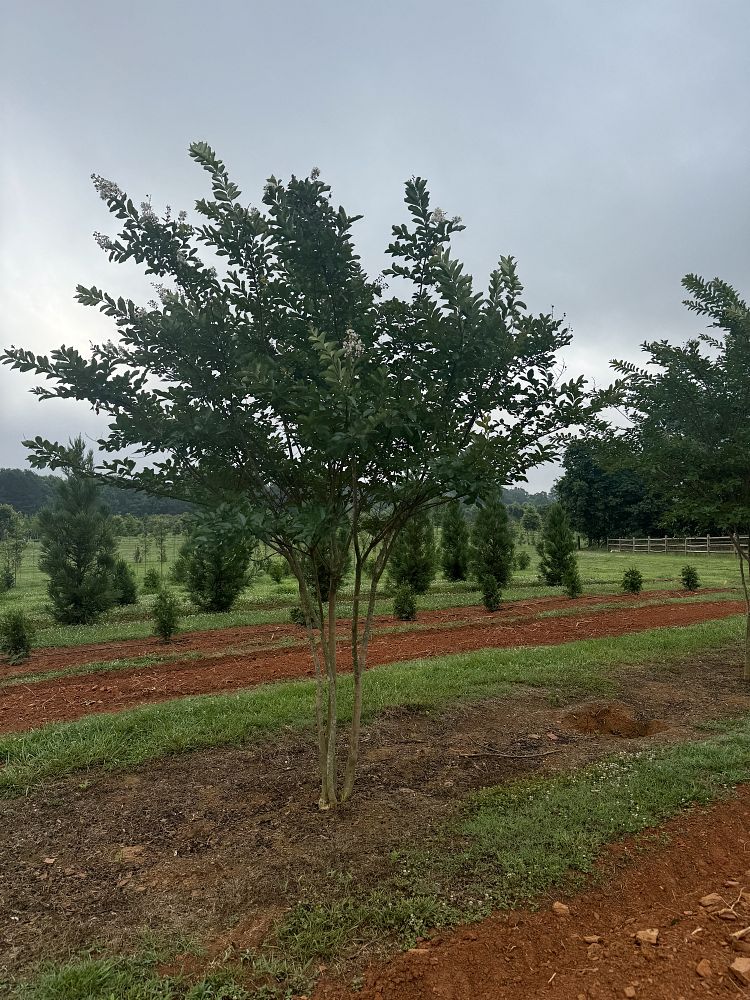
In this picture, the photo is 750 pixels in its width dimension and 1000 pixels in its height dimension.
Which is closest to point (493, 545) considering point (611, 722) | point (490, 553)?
point (490, 553)

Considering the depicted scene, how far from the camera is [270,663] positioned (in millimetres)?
9656

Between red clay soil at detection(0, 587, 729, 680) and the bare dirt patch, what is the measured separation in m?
6.53

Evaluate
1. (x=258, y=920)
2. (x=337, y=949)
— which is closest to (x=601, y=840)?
(x=337, y=949)

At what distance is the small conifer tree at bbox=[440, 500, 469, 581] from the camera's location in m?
23.0

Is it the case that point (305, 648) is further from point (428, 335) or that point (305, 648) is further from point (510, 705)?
point (428, 335)

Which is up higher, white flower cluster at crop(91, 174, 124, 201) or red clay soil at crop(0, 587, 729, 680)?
white flower cluster at crop(91, 174, 124, 201)

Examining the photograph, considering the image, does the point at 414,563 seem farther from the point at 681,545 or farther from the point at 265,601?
the point at 681,545

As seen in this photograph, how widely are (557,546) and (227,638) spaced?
13.2m

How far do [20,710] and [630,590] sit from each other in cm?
1712

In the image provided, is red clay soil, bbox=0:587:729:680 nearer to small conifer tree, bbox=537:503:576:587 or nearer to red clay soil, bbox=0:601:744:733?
red clay soil, bbox=0:601:744:733

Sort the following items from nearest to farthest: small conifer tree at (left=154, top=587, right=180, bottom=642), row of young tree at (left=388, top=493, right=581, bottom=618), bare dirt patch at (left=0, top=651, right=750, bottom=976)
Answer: bare dirt patch at (left=0, top=651, right=750, bottom=976) → small conifer tree at (left=154, top=587, right=180, bottom=642) → row of young tree at (left=388, top=493, right=581, bottom=618)

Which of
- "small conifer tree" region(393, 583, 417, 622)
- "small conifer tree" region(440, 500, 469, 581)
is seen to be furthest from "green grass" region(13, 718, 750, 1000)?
"small conifer tree" region(440, 500, 469, 581)

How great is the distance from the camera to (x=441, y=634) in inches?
482

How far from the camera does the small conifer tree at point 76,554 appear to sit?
16.4 metres
